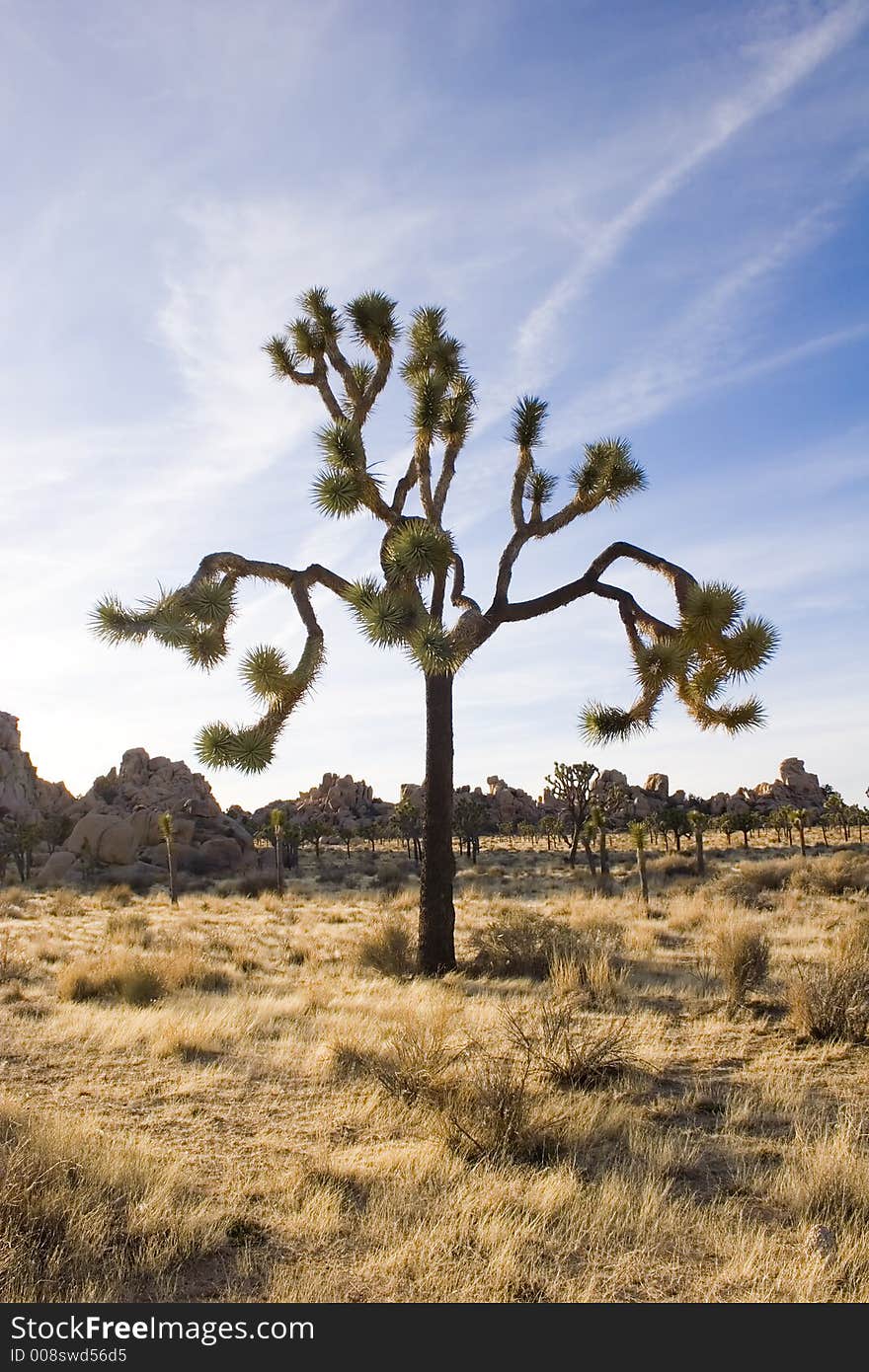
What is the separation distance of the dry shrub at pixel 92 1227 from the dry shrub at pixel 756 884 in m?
16.1

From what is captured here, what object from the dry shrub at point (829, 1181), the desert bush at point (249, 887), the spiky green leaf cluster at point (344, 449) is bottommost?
the desert bush at point (249, 887)

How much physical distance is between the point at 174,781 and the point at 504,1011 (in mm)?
58671

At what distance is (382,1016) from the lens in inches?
361

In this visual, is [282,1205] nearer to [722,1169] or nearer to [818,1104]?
[722,1169]

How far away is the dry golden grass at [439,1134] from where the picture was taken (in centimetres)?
381

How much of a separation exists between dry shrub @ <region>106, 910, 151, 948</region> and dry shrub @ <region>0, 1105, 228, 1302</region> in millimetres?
12073

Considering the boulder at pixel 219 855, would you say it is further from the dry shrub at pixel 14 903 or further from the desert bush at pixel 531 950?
the desert bush at pixel 531 950

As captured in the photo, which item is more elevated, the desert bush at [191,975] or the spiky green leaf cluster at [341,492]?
the spiky green leaf cluster at [341,492]

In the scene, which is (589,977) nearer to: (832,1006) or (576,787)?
(832,1006)

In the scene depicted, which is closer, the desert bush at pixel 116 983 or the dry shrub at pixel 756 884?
the desert bush at pixel 116 983

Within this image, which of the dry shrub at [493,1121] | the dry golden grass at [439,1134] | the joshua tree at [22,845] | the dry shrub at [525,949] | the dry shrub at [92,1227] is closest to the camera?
the dry shrub at [92,1227]

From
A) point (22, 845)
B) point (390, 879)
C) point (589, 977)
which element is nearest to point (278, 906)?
point (390, 879)

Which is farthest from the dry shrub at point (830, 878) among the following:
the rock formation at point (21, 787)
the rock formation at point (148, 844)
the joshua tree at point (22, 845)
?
the rock formation at point (21, 787)
